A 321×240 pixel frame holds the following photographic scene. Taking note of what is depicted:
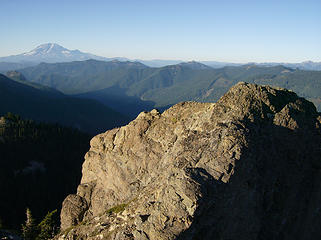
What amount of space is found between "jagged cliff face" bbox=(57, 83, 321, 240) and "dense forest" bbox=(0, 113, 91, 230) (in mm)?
54149

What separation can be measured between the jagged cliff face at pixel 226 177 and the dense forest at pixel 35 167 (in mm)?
54149

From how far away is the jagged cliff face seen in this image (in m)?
17.7

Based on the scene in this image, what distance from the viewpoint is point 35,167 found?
99.1m

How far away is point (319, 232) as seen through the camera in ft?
69.1

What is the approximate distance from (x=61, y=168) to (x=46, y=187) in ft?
62.5

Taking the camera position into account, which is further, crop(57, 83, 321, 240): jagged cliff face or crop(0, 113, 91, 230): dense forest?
crop(0, 113, 91, 230): dense forest

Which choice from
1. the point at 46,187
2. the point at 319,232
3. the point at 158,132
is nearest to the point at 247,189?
the point at 319,232

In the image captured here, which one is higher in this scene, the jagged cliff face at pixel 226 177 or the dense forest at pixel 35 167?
the jagged cliff face at pixel 226 177

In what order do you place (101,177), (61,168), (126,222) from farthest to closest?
(61,168) < (101,177) < (126,222)

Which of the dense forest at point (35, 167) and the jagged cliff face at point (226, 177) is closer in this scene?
the jagged cliff face at point (226, 177)

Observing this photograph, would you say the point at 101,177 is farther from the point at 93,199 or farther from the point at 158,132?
the point at 158,132

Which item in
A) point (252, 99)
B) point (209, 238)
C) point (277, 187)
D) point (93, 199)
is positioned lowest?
point (93, 199)

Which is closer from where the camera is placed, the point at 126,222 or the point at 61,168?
the point at 126,222

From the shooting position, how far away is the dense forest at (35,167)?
73.6 m
